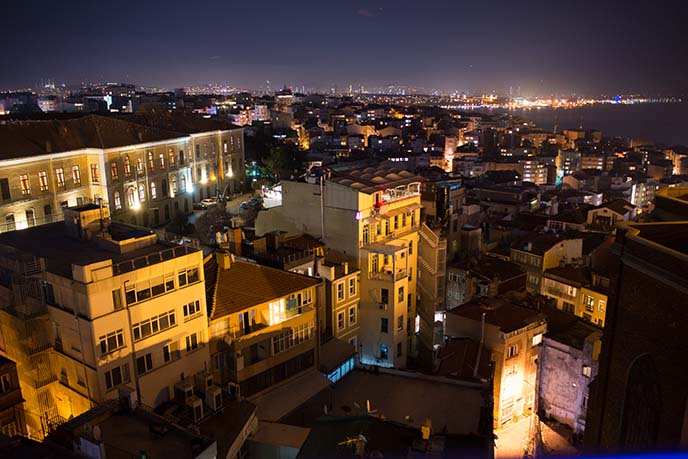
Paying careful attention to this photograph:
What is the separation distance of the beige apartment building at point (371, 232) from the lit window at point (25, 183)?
1437 centimetres

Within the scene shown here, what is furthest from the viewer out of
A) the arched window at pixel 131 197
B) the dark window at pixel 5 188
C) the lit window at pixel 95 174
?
the arched window at pixel 131 197

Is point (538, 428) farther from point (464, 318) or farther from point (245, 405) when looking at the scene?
point (245, 405)

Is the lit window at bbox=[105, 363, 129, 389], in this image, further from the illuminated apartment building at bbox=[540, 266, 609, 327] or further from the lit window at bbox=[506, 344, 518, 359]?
the illuminated apartment building at bbox=[540, 266, 609, 327]

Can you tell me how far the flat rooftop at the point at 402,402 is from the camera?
54.1 ft

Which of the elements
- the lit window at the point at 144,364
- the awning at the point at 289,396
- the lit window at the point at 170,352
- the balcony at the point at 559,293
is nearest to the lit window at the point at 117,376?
the lit window at the point at 144,364

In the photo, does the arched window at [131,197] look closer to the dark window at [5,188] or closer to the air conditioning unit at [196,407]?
the dark window at [5,188]

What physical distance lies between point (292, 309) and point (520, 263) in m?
20.2

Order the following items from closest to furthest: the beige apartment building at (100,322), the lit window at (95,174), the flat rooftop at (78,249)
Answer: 1. the beige apartment building at (100,322)
2. the flat rooftop at (78,249)
3. the lit window at (95,174)

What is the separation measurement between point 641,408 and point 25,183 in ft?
99.2

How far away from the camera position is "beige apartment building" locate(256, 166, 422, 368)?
2248 centimetres

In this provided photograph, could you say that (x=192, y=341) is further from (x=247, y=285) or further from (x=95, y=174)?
(x=95, y=174)

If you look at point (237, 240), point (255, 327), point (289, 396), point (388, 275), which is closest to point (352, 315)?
point (388, 275)

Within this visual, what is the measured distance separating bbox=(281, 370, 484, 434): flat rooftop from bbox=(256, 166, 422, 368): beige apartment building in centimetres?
371

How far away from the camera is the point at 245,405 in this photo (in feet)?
47.7
